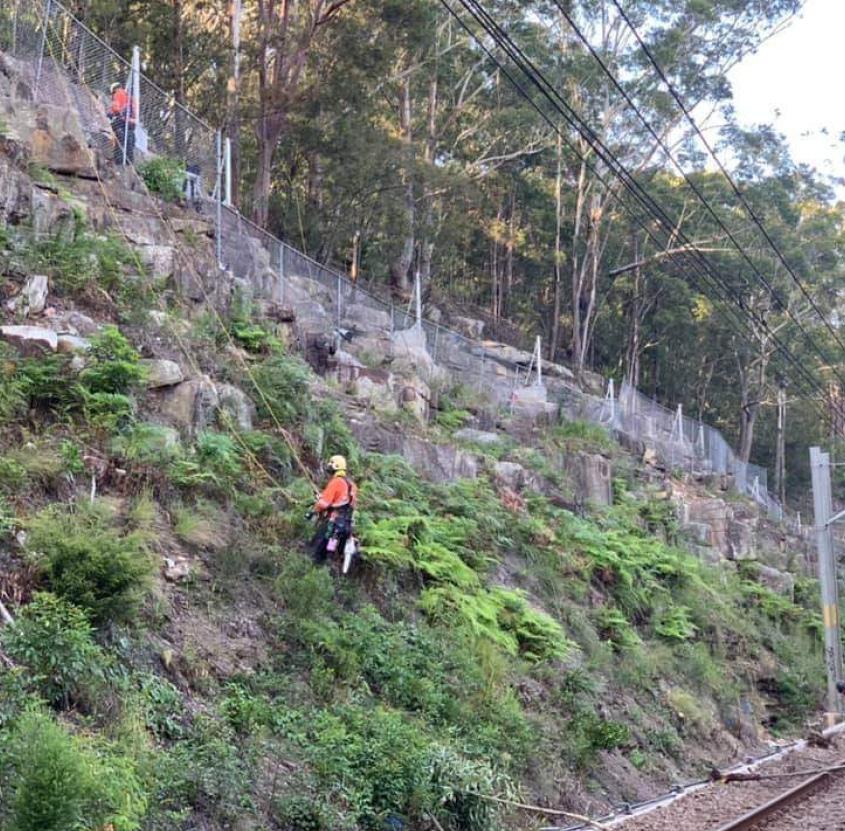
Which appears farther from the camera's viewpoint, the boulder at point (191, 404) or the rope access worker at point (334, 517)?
the boulder at point (191, 404)

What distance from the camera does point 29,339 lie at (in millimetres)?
13562

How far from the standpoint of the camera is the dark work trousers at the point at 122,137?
2003 centimetres

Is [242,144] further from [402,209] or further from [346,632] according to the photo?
[346,632]

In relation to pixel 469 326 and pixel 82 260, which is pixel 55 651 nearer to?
pixel 82 260

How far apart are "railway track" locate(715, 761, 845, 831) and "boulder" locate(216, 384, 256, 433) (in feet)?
25.4

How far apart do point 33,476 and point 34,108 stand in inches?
342

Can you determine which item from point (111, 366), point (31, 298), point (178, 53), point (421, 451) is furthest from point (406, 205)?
point (111, 366)

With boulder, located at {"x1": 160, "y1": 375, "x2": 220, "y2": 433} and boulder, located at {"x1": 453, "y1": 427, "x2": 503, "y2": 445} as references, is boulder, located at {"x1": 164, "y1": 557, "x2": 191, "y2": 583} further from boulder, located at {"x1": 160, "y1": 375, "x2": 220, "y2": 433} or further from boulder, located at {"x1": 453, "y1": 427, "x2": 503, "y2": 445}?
boulder, located at {"x1": 453, "y1": 427, "x2": 503, "y2": 445}

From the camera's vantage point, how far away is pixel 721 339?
58000 mm

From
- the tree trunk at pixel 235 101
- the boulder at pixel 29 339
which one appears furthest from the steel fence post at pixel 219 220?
the boulder at pixel 29 339

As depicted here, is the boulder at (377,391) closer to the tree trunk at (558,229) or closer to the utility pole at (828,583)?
the utility pole at (828,583)

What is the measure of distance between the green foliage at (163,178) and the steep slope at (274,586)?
0.50 meters

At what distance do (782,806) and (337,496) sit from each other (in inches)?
246

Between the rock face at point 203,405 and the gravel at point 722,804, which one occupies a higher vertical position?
the rock face at point 203,405
